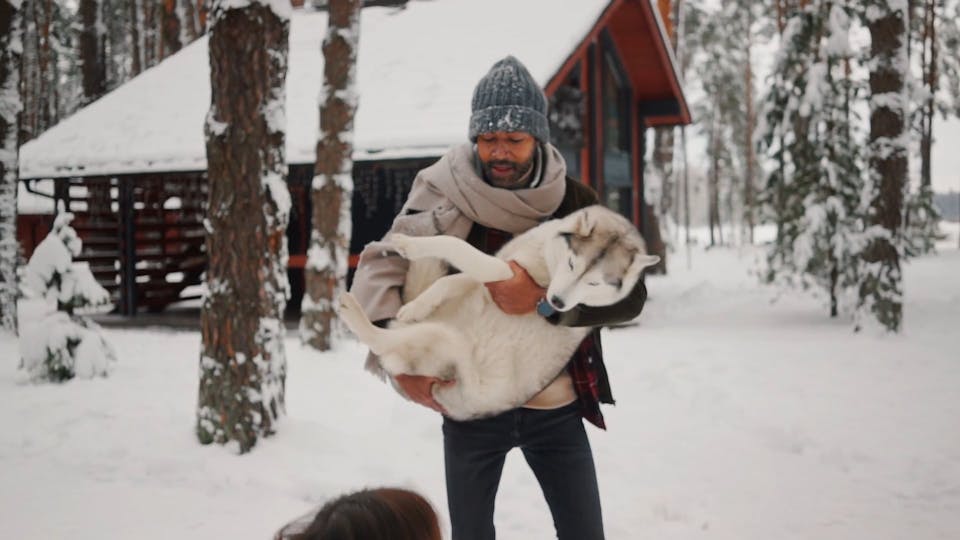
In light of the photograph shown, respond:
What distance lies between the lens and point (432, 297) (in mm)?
1920

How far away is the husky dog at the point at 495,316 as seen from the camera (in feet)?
6.01

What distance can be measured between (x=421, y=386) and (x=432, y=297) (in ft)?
0.78

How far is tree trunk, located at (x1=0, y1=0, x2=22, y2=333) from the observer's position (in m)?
9.33

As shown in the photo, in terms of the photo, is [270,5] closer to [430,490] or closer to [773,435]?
[430,490]

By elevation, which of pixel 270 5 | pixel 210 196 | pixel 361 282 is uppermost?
pixel 270 5

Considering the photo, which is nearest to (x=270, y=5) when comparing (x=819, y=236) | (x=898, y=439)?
(x=898, y=439)

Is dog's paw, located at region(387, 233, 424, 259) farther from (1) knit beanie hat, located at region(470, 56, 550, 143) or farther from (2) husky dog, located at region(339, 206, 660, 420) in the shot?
(1) knit beanie hat, located at region(470, 56, 550, 143)

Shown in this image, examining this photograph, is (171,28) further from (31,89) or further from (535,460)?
(535,460)

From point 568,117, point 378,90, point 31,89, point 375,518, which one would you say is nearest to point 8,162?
point 378,90

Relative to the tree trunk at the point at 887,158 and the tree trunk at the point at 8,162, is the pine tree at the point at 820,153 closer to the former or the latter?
the tree trunk at the point at 887,158

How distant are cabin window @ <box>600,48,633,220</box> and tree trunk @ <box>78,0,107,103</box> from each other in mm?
11424

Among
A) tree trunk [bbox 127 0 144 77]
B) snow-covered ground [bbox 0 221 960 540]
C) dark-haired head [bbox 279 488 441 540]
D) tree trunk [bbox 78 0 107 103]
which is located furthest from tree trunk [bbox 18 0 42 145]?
dark-haired head [bbox 279 488 441 540]

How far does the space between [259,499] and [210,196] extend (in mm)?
1939

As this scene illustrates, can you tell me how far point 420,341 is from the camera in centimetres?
188
